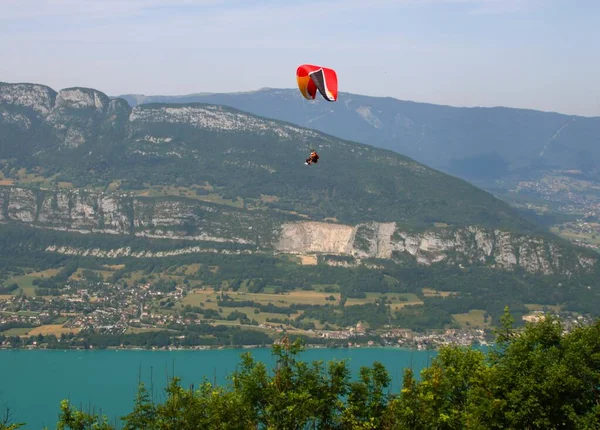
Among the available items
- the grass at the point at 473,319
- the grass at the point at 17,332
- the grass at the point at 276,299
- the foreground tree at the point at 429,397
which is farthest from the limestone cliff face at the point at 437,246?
the foreground tree at the point at 429,397

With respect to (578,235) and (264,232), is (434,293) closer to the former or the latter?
(264,232)

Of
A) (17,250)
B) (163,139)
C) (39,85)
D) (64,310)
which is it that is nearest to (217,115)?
(163,139)

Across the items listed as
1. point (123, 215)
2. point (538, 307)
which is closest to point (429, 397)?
point (538, 307)

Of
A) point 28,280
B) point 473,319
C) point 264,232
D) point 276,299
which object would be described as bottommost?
point 473,319

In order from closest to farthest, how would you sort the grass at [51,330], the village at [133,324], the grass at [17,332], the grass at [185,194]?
the village at [133,324]
the grass at [17,332]
the grass at [51,330]
the grass at [185,194]

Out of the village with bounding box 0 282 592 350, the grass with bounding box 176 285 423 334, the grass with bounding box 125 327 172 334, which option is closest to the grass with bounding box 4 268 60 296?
the village with bounding box 0 282 592 350

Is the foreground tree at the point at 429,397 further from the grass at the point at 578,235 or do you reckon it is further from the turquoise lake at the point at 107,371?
the grass at the point at 578,235

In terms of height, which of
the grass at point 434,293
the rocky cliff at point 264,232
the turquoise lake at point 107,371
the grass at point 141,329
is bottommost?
the turquoise lake at point 107,371

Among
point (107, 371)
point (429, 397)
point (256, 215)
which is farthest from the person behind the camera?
point (256, 215)
